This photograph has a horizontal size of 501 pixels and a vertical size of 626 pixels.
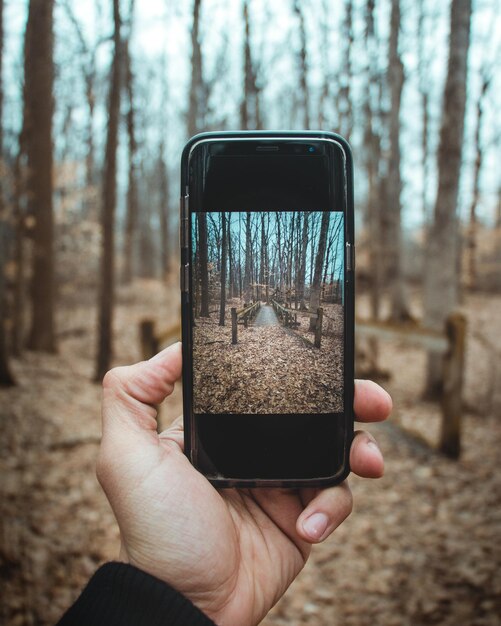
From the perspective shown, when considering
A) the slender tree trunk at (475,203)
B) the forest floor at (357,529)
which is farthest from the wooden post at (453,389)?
the slender tree trunk at (475,203)

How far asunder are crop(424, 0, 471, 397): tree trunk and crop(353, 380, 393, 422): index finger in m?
5.92

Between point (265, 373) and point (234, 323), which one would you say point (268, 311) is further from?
point (265, 373)

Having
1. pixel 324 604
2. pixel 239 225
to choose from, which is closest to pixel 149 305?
pixel 324 604

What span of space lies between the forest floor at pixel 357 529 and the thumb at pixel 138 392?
86.6 inches

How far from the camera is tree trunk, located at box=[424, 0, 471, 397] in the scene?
22.3 ft

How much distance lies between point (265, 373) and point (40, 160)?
32.2ft

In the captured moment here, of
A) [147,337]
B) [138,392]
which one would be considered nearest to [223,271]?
[138,392]

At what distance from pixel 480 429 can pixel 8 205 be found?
27.8ft

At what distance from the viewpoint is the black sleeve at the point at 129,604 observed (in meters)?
1.47

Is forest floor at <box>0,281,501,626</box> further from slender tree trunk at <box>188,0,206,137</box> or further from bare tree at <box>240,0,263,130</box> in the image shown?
bare tree at <box>240,0,263,130</box>

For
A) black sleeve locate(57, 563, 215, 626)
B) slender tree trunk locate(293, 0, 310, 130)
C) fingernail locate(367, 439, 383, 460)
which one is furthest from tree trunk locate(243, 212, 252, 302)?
slender tree trunk locate(293, 0, 310, 130)

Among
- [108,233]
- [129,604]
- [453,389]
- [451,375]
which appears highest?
[108,233]

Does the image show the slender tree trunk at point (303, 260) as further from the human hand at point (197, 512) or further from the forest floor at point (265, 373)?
the human hand at point (197, 512)

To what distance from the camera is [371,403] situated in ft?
5.95
